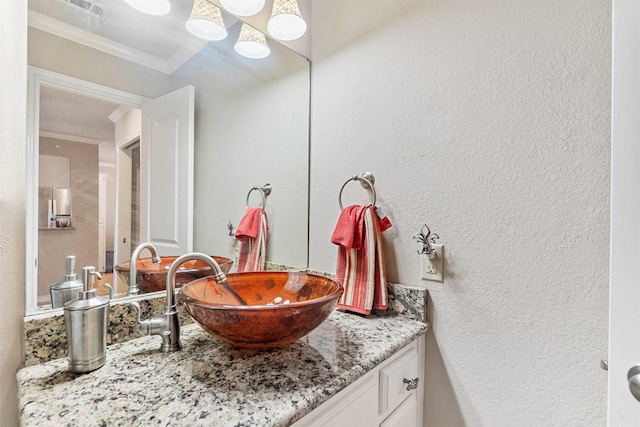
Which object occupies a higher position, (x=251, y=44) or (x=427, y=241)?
(x=251, y=44)

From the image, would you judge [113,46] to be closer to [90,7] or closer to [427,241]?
[90,7]

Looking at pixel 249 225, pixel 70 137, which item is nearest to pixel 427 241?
pixel 249 225

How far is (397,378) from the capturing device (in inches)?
35.3

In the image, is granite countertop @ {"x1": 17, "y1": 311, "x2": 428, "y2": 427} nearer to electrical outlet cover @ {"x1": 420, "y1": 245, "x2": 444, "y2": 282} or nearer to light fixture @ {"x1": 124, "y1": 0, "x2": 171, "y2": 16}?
electrical outlet cover @ {"x1": 420, "y1": 245, "x2": 444, "y2": 282}

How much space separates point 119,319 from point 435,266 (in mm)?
999

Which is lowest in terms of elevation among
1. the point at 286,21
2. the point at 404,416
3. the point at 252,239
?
the point at 404,416

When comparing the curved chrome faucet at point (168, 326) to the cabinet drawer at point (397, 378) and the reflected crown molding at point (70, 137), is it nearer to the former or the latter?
the reflected crown molding at point (70, 137)

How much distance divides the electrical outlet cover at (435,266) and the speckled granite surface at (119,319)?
6 cm

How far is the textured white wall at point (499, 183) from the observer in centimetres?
78

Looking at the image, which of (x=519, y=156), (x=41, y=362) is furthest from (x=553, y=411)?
(x=41, y=362)

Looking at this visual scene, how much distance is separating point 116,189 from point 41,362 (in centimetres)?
51

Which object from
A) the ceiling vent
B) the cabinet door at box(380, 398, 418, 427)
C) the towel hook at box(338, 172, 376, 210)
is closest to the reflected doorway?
the ceiling vent

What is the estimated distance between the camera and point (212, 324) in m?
0.72

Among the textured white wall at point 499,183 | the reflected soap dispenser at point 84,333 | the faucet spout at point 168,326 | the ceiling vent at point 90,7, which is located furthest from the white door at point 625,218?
the ceiling vent at point 90,7
